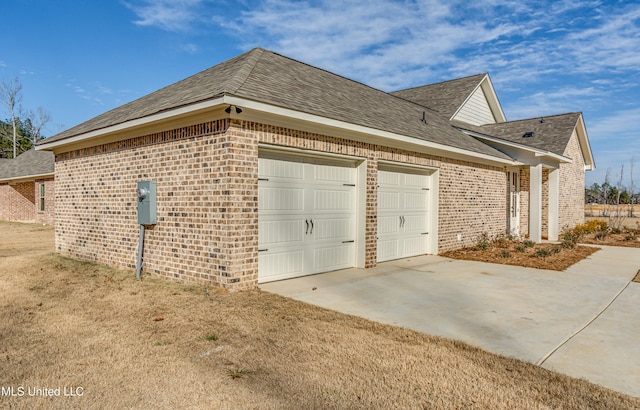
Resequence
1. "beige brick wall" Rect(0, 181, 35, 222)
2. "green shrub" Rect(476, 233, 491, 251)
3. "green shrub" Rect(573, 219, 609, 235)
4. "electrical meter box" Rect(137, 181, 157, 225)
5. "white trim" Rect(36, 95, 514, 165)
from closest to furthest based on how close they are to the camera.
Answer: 1. "white trim" Rect(36, 95, 514, 165)
2. "electrical meter box" Rect(137, 181, 157, 225)
3. "green shrub" Rect(476, 233, 491, 251)
4. "green shrub" Rect(573, 219, 609, 235)
5. "beige brick wall" Rect(0, 181, 35, 222)

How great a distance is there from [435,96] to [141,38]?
41.6 ft

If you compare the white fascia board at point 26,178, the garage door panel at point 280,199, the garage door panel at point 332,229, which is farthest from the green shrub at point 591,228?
the white fascia board at point 26,178

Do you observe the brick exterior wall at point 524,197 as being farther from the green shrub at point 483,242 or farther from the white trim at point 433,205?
the white trim at point 433,205

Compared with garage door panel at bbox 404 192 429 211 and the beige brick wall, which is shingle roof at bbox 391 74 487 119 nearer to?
garage door panel at bbox 404 192 429 211

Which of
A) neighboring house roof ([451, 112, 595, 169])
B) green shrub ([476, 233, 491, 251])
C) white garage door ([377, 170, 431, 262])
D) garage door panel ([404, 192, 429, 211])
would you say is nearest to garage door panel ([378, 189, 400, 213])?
white garage door ([377, 170, 431, 262])

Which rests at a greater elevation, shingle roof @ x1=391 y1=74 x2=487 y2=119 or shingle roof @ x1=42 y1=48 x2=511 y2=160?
shingle roof @ x1=391 y1=74 x2=487 y2=119

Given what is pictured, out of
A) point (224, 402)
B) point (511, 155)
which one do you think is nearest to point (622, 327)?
point (224, 402)

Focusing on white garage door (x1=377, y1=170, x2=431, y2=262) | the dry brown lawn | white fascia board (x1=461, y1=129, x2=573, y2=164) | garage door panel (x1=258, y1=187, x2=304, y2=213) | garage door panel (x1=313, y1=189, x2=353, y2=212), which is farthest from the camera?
white fascia board (x1=461, y1=129, x2=573, y2=164)

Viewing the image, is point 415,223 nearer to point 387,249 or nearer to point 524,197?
point 387,249

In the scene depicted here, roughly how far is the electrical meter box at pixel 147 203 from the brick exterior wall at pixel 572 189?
58.0 ft

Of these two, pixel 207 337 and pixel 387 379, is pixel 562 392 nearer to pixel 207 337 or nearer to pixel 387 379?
pixel 387 379

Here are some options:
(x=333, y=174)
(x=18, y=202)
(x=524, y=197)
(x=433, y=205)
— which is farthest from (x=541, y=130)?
(x=18, y=202)

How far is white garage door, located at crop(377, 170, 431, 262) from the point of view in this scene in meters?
9.66

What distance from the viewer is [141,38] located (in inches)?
597
